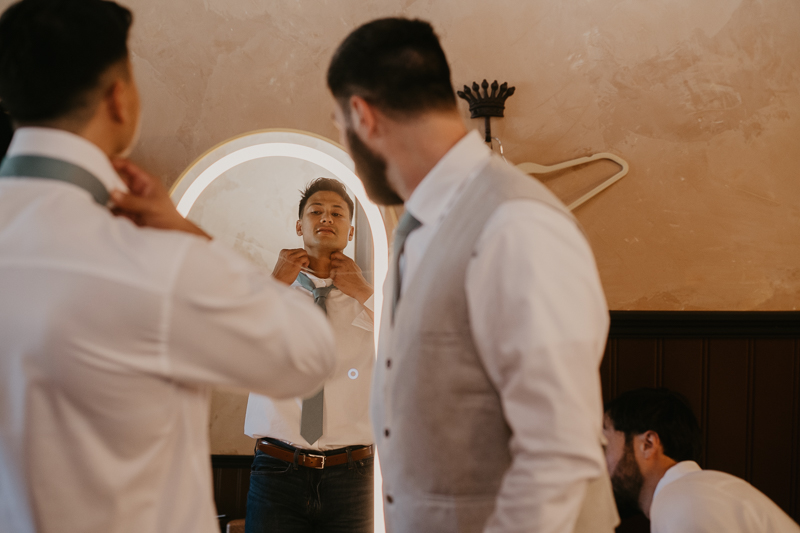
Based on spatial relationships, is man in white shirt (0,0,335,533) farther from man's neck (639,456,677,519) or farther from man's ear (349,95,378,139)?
man's neck (639,456,677,519)

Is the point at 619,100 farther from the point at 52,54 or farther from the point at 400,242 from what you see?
Result: the point at 52,54

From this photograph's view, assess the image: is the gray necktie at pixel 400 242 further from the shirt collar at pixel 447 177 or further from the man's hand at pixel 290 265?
the man's hand at pixel 290 265

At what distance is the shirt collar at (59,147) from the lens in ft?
2.43

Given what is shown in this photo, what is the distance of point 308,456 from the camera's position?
66.6 inches

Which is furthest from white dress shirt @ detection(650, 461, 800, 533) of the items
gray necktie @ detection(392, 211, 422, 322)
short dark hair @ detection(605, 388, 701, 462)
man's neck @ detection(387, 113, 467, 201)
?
man's neck @ detection(387, 113, 467, 201)

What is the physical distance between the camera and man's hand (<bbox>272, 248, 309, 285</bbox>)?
183cm

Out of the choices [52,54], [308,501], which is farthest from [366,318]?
[52,54]

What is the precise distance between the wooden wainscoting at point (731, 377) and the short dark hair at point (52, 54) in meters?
2.02

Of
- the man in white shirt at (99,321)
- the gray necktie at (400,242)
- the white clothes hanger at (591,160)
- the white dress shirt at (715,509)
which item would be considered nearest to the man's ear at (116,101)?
the man in white shirt at (99,321)

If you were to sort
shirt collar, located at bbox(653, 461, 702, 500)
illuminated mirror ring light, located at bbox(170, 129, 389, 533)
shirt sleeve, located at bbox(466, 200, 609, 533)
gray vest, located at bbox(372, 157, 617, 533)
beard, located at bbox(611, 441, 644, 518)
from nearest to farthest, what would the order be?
shirt sleeve, located at bbox(466, 200, 609, 533) < gray vest, located at bbox(372, 157, 617, 533) < shirt collar, located at bbox(653, 461, 702, 500) < illuminated mirror ring light, located at bbox(170, 129, 389, 533) < beard, located at bbox(611, 441, 644, 518)

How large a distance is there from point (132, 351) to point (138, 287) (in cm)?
8

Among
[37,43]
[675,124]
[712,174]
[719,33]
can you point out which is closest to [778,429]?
[712,174]

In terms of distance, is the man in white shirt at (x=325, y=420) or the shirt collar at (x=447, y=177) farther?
the man in white shirt at (x=325, y=420)

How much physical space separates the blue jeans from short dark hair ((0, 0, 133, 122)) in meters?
1.23
